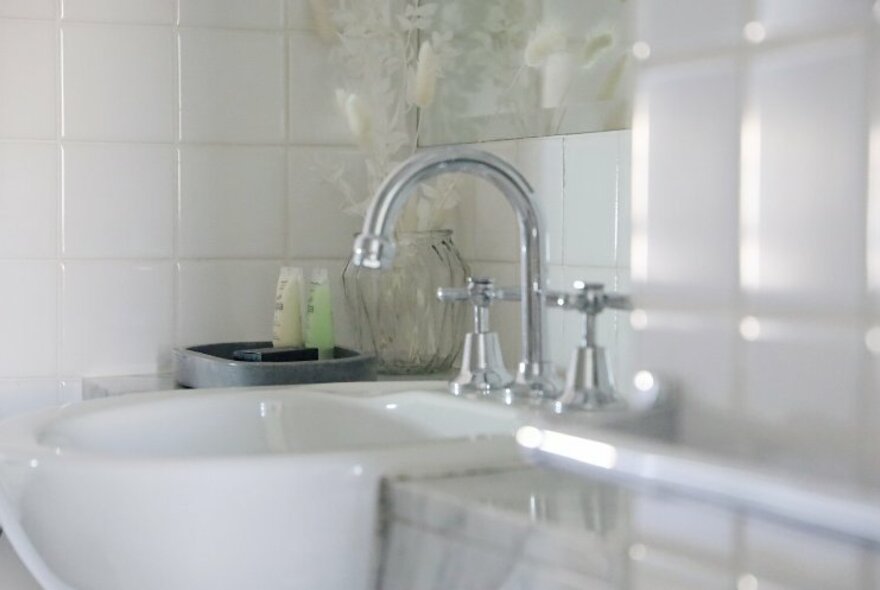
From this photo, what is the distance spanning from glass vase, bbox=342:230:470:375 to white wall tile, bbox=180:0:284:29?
366 mm

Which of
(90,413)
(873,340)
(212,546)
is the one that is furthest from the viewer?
(90,413)

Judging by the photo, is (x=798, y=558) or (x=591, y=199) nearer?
(x=798, y=558)

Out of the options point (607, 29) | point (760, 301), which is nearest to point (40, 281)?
point (607, 29)

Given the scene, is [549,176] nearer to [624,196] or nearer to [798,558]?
[624,196]

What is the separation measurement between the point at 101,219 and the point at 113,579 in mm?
847

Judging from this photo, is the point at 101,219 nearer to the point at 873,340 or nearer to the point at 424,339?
the point at 424,339

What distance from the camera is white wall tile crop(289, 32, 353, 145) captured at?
160cm

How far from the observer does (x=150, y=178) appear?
1.55m

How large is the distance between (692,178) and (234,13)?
107cm

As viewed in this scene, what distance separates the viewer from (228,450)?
1.10m

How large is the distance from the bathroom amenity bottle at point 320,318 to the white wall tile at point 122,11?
1.29 ft

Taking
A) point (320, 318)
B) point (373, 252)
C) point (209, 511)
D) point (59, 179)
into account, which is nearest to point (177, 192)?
point (59, 179)

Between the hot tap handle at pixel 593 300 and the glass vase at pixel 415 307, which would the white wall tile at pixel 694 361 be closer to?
the hot tap handle at pixel 593 300

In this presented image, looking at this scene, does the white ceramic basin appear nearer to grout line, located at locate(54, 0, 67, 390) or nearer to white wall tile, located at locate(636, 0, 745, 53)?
white wall tile, located at locate(636, 0, 745, 53)
